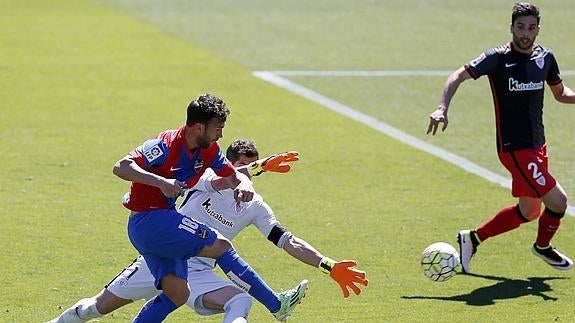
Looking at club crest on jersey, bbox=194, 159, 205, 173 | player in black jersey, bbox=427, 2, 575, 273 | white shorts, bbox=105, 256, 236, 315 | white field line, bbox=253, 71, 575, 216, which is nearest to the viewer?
club crest on jersey, bbox=194, 159, 205, 173

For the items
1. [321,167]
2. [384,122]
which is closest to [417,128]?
[384,122]

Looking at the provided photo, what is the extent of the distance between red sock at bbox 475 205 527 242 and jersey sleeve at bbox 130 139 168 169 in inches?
182

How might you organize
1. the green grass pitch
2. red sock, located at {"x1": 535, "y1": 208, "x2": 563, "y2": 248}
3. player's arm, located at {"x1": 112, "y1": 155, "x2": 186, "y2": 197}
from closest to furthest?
player's arm, located at {"x1": 112, "y1": 155, "x2": 186, "y2": 197}
the green grass pitch
red sock, located at {"x1": 535, "y1": 208, "x2": 563, "y2": 248}

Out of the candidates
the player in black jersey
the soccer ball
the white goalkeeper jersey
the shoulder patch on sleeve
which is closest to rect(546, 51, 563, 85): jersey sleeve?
the player in black jersey

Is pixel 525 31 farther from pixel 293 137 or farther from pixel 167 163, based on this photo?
pixel 293 137

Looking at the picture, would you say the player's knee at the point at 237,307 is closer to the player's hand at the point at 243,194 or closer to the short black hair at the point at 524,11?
the player's hand at the point at 243,194

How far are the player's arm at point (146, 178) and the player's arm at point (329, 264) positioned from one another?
1410 mm

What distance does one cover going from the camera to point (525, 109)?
12070 mm

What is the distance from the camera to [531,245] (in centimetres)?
1334

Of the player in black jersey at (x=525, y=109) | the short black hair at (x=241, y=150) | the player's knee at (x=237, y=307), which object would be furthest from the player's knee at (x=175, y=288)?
the player in black jersey at (x=525, y=109)

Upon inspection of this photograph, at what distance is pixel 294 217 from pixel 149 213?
5.70 metres

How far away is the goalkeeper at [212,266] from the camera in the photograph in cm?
932

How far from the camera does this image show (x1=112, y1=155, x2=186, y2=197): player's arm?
842 centimetres

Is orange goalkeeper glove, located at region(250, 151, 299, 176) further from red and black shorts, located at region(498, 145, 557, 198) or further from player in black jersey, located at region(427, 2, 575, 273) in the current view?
red and black shorts, located at region(498, 145, 557, 198)
